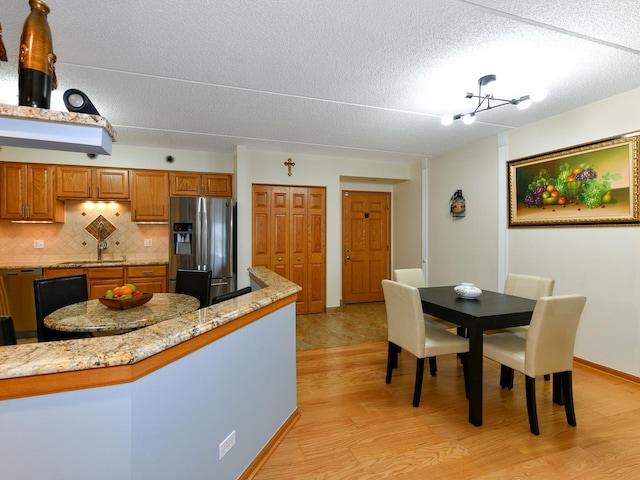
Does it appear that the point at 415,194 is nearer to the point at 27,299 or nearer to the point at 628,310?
the point at 628,310

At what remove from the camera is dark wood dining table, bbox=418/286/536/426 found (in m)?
2.18

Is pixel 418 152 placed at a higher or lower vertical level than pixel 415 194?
higher

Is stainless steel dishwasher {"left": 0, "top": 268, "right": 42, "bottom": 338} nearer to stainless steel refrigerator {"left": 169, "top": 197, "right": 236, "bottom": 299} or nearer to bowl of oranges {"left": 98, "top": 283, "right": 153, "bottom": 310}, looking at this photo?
stainless steel refrigerator {"left": 169, "top": 197, "right": 236, "bottom": 299}

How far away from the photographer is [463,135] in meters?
4.08

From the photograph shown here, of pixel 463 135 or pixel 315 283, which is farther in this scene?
pixel 315 283

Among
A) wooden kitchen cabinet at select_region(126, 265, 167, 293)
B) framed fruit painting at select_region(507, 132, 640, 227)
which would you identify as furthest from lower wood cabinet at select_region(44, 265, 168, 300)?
framed fruit painting at select_region(507, 132, 640, 227)

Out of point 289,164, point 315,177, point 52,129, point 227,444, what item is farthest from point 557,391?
point 289,164

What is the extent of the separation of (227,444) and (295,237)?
147 inches

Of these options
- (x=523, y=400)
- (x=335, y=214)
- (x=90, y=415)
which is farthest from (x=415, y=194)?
(x=90, y=415)

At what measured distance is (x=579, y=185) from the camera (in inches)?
124

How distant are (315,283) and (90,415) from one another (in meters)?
4.29

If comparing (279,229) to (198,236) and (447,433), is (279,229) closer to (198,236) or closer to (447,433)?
(198,236)

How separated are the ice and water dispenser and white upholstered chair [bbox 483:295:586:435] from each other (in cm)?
364

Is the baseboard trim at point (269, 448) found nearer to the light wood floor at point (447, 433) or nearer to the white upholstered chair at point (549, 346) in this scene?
the light wood floor at point (447, 433)
